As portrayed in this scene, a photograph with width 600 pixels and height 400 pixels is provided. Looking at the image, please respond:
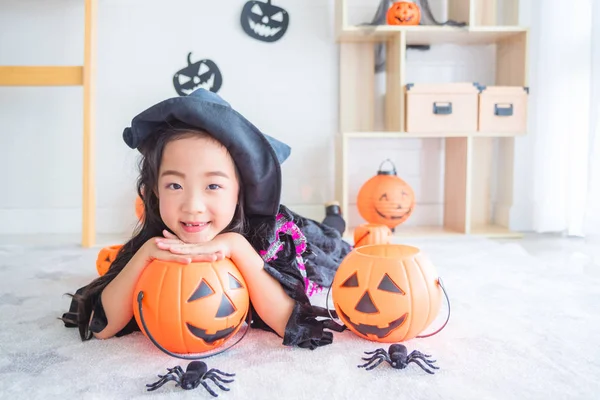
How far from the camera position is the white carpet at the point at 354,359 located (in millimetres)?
883

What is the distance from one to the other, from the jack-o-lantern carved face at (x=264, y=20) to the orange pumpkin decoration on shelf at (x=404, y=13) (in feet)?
1.76

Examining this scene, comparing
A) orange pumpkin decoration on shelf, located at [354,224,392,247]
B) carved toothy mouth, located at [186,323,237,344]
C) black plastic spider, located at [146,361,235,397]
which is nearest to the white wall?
orange pumpkin decoration on shelf, located at [354,224,392,247]

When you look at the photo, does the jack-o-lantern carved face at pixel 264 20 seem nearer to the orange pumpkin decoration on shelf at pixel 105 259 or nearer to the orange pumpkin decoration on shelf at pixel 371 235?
the orange pumpkin decoration on shelf at pixel 371 235

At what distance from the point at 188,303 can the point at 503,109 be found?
1.94m

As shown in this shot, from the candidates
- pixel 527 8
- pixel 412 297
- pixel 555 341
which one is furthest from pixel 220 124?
pixel 527 8

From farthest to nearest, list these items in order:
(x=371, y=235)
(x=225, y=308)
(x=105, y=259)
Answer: (x=371, y=235)
(x=105, y=259)
(x=225, y=308)

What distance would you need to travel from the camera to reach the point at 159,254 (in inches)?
39.9

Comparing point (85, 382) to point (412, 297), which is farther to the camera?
point (412, 297)

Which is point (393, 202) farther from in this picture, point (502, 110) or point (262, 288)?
point (262, 288)

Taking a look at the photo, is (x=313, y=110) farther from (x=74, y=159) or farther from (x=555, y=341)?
(x=555, y=341)

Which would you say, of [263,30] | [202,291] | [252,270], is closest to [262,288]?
[252,270]

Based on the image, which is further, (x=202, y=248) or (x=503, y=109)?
(x=503, y=109)

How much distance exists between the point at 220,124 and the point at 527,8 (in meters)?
2.25

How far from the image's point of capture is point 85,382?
924 millimetres
